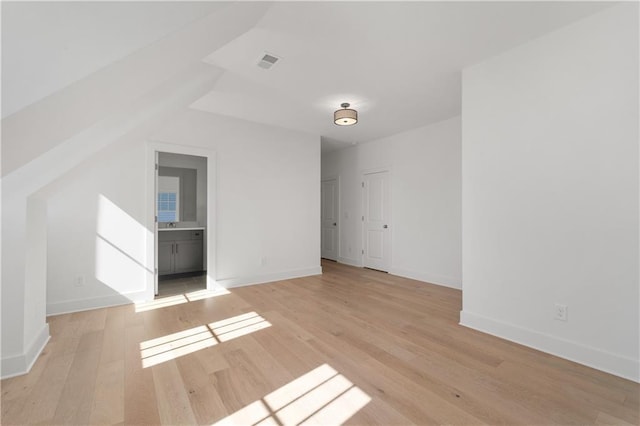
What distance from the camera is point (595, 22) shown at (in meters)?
2.07

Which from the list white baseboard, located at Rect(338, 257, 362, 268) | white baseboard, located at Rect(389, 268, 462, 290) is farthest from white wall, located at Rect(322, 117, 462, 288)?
white baseboard, located at Rect(338, 257, 362, 268)

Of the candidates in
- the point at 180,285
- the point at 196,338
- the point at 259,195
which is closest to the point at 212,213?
the point at 259,195

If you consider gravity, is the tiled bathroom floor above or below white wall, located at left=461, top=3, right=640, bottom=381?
below

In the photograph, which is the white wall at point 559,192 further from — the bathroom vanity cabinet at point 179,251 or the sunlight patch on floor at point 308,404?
the bathroom vanity cabinet at point 179,251

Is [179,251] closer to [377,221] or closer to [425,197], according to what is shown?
[377,221]

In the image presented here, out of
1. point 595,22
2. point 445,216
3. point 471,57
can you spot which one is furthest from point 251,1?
point 445,216

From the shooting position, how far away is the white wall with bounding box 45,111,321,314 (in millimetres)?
3178

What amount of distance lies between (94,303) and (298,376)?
119 inches

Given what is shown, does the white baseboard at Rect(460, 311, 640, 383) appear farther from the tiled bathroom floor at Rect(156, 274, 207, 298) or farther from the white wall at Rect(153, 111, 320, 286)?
the tiled bathroom floor at Rect(156, 274, 207, 298)

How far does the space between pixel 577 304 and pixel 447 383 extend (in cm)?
134

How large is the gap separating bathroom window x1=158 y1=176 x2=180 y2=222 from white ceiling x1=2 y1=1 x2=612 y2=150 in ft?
7.03

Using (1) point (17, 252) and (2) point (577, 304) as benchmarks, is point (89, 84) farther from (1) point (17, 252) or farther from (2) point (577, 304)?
(2) point (577, 304)

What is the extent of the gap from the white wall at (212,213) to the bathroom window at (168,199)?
178 centimetres

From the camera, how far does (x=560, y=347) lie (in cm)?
220
